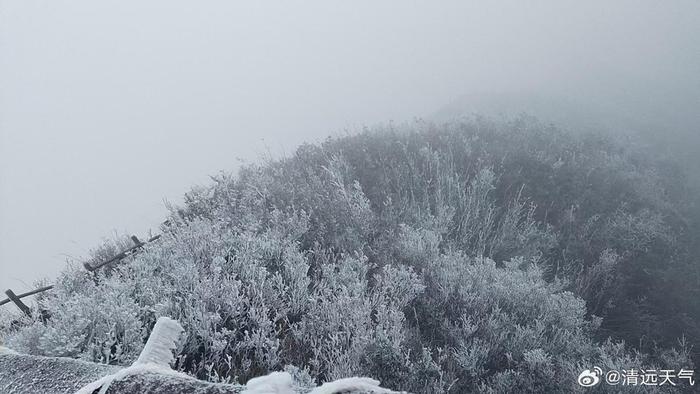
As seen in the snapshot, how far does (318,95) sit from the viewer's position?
1660 inches

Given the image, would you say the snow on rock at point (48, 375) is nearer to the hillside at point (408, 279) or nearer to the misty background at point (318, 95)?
the hillside at point (408, 279)

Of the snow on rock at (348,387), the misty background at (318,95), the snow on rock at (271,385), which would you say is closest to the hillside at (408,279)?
the snow on rock at (271,385)

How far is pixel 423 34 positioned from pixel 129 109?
46.1 metres

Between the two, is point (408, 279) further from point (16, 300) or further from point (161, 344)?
point (16, 300)

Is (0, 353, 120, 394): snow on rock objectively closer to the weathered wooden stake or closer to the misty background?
the weathered wooden stake

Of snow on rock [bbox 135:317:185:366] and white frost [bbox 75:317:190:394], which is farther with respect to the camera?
snow on rock [bbox 135:317:185:366]

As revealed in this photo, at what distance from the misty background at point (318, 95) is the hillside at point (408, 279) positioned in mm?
2831

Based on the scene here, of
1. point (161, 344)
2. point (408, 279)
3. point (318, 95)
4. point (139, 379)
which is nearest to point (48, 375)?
point (161, 344)

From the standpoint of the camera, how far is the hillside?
2.81 metres

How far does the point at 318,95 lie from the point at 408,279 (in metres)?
40.3

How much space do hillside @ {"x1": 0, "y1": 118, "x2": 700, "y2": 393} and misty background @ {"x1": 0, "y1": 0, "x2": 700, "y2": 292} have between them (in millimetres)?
2831

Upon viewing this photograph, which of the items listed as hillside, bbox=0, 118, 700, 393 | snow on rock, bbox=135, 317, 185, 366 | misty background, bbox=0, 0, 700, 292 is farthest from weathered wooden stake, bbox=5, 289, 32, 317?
misty background, bbox=0, 0, 700, 292

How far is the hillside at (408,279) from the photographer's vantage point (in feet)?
9.22

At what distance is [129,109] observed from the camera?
206 feet
